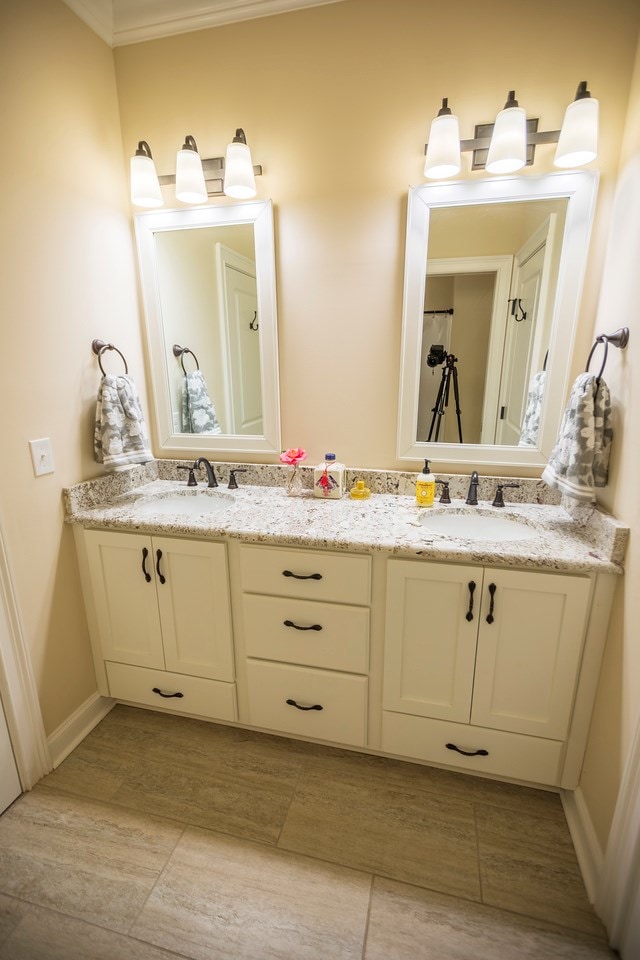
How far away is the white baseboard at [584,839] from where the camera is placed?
3.68ft

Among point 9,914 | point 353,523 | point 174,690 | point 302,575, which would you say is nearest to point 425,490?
point 353,523

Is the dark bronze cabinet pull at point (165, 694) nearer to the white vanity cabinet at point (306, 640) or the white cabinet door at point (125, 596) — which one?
the white cabinet door at point (125, 596)

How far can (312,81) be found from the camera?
151 cm

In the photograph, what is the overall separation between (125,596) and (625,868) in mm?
1625

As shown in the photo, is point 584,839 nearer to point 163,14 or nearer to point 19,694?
point 19,694

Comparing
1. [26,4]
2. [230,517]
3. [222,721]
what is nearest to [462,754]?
[222,721]

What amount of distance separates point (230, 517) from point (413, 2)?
1.82 meters

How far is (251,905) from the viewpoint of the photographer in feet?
3.65

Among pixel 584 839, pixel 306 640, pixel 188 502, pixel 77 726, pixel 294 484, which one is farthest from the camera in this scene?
pixel 188 502

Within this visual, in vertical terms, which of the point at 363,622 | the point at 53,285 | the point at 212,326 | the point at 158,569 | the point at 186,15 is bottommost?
the point at 363,622

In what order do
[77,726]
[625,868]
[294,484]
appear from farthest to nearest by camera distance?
[294,484] → [77,726] → [625,868]

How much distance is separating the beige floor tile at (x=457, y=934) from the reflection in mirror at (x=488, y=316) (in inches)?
55.3

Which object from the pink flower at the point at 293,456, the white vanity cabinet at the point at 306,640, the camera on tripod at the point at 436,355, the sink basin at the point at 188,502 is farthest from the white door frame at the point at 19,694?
the camera on tripod at the point at 436,355

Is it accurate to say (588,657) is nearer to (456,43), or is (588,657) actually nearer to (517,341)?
(517,341)
